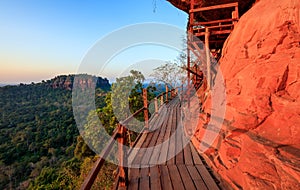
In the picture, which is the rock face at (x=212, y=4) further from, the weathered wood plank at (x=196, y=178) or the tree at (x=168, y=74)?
the tree at (x=168, y=74)

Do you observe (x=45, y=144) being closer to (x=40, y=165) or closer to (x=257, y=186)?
(x=40, y=165)

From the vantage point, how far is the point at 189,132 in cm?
538

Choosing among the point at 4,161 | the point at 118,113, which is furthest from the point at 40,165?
the point at 118,113

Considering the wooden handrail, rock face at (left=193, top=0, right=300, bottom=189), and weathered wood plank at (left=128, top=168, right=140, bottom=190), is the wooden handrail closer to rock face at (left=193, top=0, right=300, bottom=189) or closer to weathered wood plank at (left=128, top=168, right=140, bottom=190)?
weathered wood plank at (left=128, top=168, right=140, bottom=190)

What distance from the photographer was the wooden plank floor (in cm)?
278

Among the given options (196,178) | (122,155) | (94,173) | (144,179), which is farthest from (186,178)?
(94,173)

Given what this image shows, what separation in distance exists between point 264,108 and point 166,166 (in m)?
2.16

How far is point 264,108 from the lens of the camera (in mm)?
2934

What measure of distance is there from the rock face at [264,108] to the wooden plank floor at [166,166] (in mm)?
369

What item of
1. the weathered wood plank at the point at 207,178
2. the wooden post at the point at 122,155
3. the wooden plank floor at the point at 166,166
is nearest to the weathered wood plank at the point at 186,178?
the wooden plank floor at the point at 166,166

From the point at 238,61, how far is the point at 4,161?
167 ft

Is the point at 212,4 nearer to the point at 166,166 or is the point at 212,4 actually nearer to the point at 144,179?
the point at 166,166

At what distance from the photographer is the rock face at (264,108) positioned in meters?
2.26

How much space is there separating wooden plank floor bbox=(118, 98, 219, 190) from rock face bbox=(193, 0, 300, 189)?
14.5 inches
